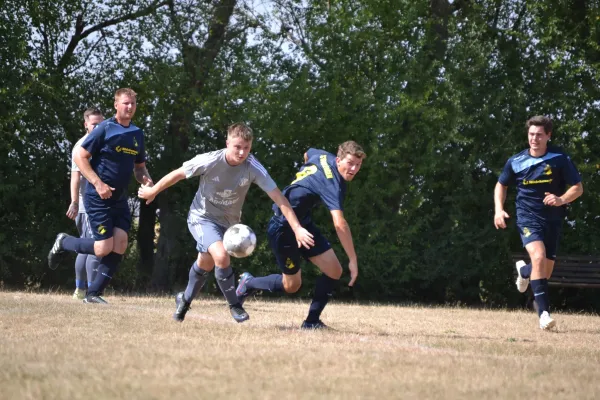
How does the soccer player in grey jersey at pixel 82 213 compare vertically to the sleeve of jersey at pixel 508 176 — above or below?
below

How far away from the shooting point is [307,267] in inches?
595

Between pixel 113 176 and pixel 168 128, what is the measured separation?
6.54 meters

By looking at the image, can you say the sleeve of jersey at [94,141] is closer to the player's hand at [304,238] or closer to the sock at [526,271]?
the player's hand at [304,238]

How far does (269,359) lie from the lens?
5.95m

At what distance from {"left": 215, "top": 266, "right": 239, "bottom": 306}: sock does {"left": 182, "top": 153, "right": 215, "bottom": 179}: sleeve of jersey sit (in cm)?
82

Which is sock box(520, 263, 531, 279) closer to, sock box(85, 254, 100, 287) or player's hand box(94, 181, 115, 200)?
player's hand box(94, 181, 115, 200)

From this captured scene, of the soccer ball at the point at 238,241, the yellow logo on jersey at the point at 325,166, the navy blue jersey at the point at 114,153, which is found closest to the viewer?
the soccer ball at the point at 238,241

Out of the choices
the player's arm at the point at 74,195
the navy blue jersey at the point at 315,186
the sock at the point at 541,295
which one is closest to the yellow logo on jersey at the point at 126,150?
the player's arm at the point at 74,195

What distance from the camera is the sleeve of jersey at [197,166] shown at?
26.1 feet

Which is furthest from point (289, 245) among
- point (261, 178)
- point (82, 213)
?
point (82, 213)

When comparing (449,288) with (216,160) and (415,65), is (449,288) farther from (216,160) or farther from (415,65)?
(216,160)

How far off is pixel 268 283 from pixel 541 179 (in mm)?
2992

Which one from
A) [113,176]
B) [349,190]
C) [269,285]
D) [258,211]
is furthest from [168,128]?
[269,285]

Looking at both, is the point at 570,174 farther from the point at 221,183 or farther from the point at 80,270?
the point at 80,270
